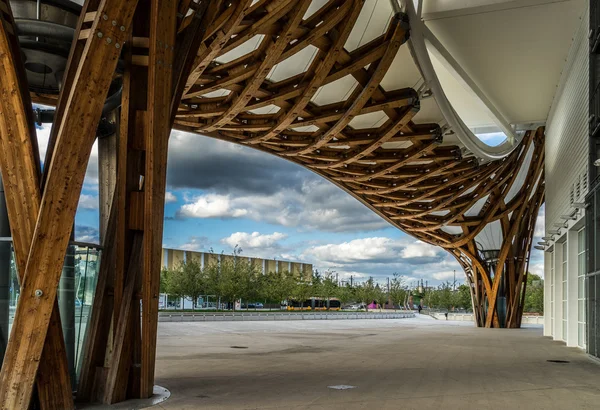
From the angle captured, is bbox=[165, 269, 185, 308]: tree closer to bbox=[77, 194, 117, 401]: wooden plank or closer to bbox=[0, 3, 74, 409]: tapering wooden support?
bbox=[77, 194, 117, 401]: wooden plank

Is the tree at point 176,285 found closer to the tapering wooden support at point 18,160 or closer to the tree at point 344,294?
the tree at point 344,294

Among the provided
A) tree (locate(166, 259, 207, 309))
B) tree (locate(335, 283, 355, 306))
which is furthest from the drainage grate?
tree (locate(335, 283, 355, 306))

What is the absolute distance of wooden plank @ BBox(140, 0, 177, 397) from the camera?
8.27 meters

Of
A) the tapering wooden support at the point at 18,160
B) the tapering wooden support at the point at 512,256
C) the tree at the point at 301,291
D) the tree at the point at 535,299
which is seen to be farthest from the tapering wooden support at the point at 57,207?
the tree at the point at 535,299

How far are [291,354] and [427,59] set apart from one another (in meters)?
10.9

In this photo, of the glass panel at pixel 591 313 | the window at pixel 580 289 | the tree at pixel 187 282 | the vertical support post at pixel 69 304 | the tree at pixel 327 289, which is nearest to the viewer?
the vertical support post at pixel 69 304

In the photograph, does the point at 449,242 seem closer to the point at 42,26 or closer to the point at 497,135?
the point at 497,135

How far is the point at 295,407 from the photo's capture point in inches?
326

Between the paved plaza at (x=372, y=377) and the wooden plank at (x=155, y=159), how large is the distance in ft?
3.48

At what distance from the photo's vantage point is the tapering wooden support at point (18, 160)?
24.0 ft

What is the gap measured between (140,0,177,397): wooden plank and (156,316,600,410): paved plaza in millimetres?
1060

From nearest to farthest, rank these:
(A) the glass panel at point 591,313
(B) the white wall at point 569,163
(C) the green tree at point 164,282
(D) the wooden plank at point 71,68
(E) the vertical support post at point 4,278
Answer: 1. (D) the wooden plank at point 71,68
2. (E) the vertical support post at point 4,278
3. (A) the glass panel at point 591,313
4. (B) the white wall at point 569,163
5. (C) the green tree at point 164,282

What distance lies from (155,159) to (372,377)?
6145mm

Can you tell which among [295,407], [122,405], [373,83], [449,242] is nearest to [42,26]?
[122,405]
